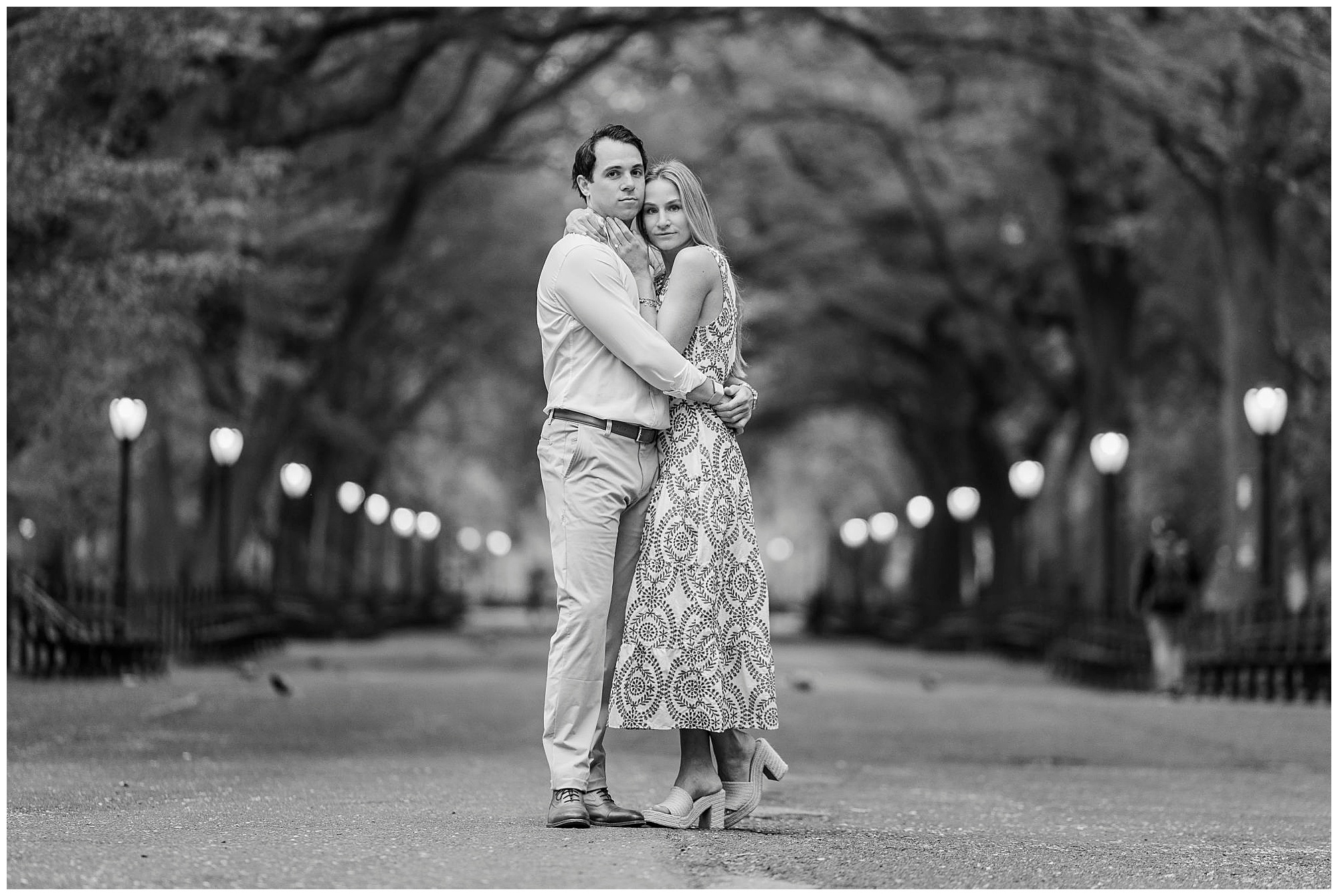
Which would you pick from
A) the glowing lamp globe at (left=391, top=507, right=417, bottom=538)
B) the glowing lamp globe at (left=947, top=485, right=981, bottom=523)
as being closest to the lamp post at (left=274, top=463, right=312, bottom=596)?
the glowing lamp globe at (left=947, top=485, right=981, bottom=523)

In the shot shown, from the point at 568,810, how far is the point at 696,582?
0.86 metres

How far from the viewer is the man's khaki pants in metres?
6.59

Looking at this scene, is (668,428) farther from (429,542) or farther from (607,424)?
(429,542)

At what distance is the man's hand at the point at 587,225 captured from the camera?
677cm

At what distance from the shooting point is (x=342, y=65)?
991 inches

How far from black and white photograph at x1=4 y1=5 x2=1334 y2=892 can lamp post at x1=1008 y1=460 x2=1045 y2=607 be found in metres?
0.42

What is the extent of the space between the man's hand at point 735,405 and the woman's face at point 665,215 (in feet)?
1.69

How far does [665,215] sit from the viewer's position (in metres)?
6.83

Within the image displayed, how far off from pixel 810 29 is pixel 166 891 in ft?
92.8

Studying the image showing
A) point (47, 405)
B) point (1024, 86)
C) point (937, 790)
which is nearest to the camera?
point (937, 790)

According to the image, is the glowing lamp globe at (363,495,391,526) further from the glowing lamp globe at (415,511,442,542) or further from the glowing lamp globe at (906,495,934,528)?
the glowing lamp globe at (906,495,934,528)

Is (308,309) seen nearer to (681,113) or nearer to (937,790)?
(681,113)

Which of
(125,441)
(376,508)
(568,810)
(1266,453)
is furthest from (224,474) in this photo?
(376,508)

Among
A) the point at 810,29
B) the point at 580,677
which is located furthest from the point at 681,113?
the point at 580,677
